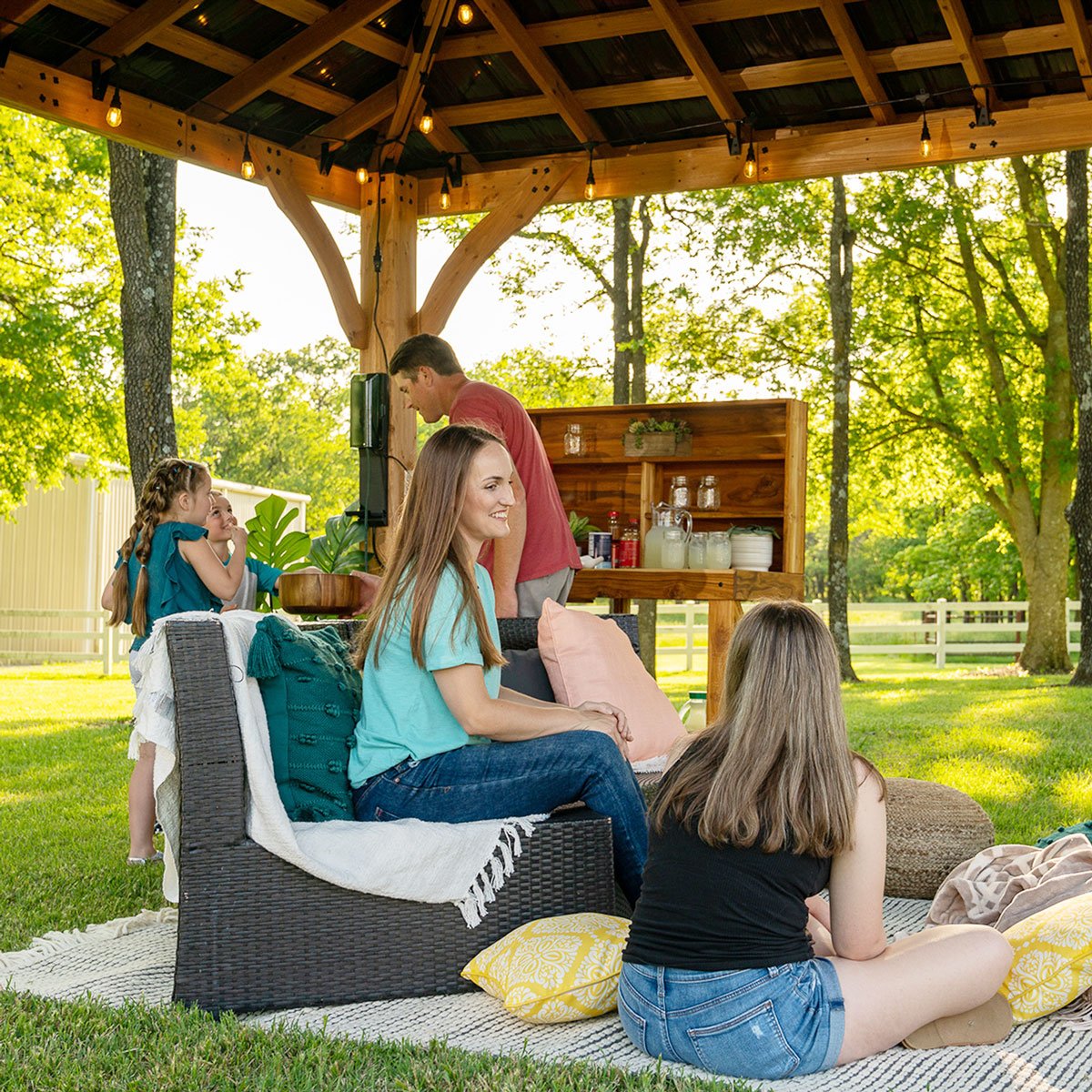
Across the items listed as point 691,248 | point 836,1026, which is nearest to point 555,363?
point 691,248

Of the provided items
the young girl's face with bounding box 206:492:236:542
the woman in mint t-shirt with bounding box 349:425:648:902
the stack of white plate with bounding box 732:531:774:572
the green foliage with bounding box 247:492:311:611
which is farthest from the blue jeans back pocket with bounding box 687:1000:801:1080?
the stack of white plate with bounding box 732:531:774:572

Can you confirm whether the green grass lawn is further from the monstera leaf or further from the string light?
the string light

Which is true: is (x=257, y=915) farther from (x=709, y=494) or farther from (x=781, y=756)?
(x=709, y=494)

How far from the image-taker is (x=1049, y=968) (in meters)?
2.95

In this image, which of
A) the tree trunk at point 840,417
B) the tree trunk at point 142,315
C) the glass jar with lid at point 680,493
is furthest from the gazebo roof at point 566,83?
the tree trunk at point 840,417

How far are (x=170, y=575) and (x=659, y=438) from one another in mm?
3156

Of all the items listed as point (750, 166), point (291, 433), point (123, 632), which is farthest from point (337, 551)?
point (291, 433)

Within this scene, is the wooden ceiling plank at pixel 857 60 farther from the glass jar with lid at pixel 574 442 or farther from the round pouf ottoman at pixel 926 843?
the round pouf ottoman at pixel 926 843

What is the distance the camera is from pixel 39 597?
59.8ft

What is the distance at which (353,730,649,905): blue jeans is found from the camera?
3.21 meters

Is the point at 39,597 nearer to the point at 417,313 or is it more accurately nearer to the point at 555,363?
the point at 555,363

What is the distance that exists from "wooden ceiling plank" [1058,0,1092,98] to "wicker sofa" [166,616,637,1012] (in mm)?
4420

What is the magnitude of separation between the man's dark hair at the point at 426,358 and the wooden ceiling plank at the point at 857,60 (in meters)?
2.43

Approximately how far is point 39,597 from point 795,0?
1498 cm
